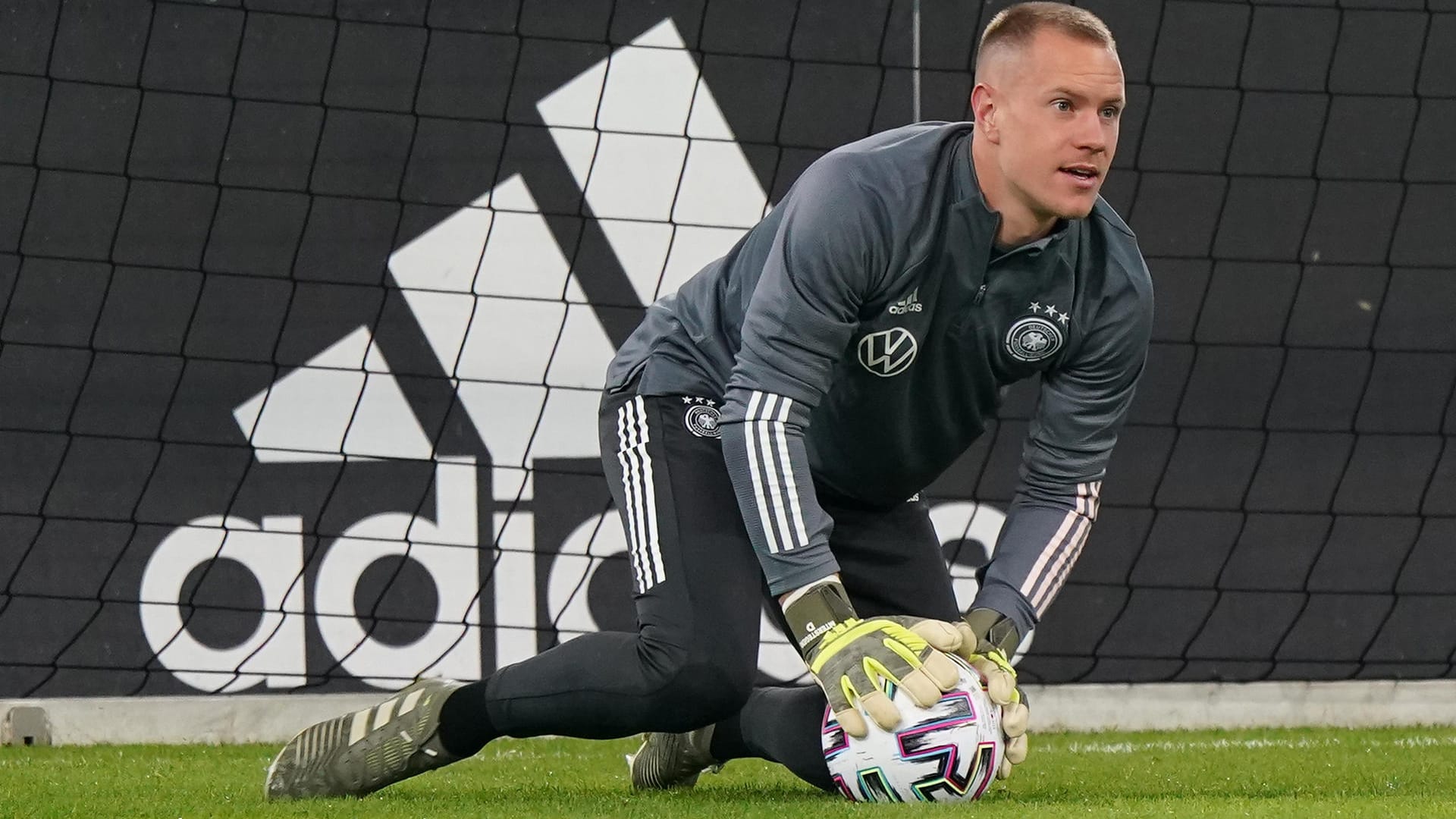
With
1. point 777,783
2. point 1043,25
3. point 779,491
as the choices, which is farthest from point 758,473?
A: point 777,783

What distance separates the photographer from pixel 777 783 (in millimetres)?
2945

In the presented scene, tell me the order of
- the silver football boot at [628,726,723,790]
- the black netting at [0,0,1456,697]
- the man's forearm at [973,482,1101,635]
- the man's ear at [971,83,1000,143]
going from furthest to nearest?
the black netting at [0,0,1456,697], the silver football boot at [628,726,723,790], the man's forearm at [973,482,1101,635], the man's ear at [971,83,1000,143]

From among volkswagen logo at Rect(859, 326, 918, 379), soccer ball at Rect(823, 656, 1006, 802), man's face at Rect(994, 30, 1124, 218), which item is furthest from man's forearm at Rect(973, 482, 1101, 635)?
man's face at Rect(994, 30, 1124, 218)

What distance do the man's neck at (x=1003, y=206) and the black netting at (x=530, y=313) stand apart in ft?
6.24

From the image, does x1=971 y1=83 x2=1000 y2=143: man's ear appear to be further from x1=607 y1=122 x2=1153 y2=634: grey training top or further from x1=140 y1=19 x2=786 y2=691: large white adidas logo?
x1=140 y1=19 x2=786 y2=691: large white adidas logo

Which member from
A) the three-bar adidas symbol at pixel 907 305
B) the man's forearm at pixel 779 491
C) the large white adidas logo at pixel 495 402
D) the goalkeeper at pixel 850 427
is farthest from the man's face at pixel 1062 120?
the large white adidas logo at pixel 495 402

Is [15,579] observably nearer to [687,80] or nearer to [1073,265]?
[687,80]

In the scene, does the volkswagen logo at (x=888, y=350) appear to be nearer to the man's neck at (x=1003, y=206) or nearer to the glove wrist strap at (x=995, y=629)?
the man's neck at (x=1003, y=206)

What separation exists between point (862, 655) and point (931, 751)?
16 centimetres

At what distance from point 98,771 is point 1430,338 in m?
3.41

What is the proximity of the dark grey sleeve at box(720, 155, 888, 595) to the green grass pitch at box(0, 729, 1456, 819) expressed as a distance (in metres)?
0.37

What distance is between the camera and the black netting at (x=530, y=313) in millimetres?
4055

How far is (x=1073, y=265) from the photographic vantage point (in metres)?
2.43

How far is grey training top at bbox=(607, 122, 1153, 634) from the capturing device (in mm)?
2213
